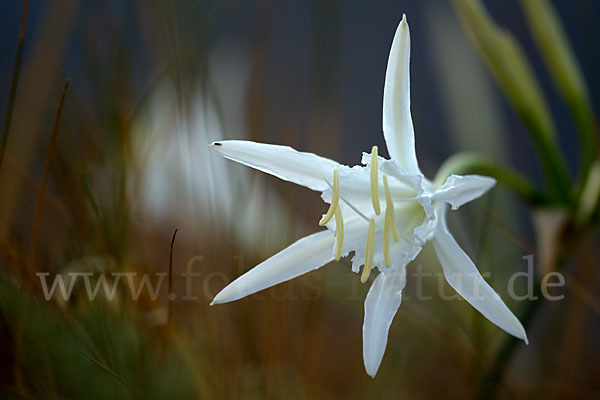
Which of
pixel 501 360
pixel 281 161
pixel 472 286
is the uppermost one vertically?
pixel 281 161

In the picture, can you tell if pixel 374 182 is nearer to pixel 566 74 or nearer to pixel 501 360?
pixel 501 360

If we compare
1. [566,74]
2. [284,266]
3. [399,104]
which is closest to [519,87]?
[566,74]

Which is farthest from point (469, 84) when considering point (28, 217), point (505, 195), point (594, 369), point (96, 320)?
point (96, 320)

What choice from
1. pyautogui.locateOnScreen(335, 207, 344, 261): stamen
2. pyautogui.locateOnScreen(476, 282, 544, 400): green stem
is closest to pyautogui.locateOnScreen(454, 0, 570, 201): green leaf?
pyautogui.locateOnScreen(476, 282, 544, 400): green stem

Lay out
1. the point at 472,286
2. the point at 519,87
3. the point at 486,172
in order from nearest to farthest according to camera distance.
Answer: the point at 472,286 < the point at 486,172 < the point at 519,87

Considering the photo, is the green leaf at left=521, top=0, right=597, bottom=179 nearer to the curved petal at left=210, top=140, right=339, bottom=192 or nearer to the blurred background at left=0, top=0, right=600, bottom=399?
the blurred background at left=0, top=0, right=600, bottom=399

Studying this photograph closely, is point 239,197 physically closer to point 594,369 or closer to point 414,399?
point 414,399

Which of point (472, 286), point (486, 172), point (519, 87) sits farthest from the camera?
point (519, 87)
